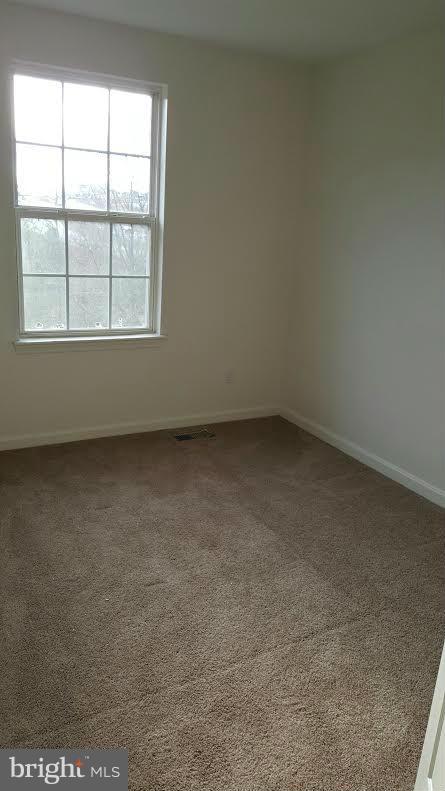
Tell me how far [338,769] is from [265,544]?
122 centimetres

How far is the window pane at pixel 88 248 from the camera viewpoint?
3.63 m

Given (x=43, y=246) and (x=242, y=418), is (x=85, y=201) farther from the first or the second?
(x=242, y=418)

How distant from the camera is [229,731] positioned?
179cm

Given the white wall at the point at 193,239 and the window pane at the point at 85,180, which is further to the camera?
the window pane at the point at 85,180

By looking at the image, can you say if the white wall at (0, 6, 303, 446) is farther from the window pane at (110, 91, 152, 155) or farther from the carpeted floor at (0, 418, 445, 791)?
the carpeted floor at (0, 418, 445, 791)

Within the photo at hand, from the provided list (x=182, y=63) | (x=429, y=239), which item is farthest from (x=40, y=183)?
(x=429, y=239)

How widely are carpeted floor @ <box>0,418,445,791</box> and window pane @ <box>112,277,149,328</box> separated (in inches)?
38.6

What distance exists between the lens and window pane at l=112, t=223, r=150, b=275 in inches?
149

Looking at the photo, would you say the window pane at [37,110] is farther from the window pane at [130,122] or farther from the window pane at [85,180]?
the window pane at [130,122]

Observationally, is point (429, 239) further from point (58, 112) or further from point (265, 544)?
point (58, 112)

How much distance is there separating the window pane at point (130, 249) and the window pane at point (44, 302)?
408mm

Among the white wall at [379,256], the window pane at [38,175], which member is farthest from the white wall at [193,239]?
the white wall at [379,256]

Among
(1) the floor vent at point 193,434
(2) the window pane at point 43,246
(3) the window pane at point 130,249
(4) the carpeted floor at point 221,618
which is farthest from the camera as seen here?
(1) the floor vent at point 193,434

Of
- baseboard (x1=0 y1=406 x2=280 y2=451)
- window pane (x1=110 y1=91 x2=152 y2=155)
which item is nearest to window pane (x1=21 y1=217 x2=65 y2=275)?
window pane (x1=110 y1=91 x2=152 y2=155)
